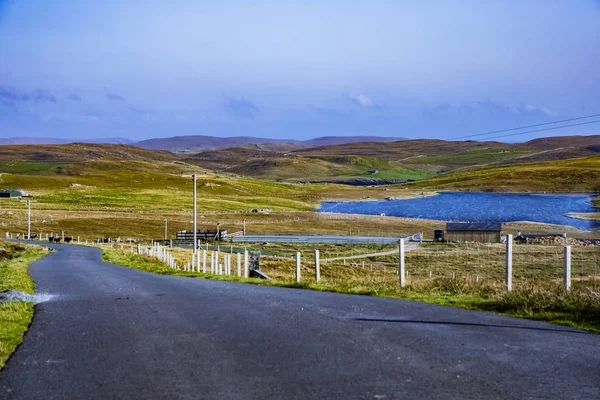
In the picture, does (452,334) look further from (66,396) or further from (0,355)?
(0,355)

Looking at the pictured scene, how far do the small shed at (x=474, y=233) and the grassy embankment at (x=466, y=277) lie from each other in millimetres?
7243

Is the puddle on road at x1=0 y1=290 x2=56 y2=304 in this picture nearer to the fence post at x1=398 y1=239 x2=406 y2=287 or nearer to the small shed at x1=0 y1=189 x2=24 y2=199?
the fence post at x1=398 y1=239 x2=406 y2=287

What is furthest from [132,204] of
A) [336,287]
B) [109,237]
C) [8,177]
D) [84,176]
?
[336,287]

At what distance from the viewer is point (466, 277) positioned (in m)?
20.1

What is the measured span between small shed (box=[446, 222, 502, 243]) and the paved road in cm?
6174

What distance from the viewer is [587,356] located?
8.98 meters

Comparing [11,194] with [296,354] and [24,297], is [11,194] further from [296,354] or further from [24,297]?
[296,354]

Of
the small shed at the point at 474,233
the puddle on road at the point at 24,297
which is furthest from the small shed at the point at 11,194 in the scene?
the puddle on road at the point at 24,297

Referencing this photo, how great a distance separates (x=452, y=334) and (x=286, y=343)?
2.50 metres

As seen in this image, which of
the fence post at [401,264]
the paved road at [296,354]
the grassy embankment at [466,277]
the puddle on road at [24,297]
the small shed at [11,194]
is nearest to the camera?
the paved road at [296,354]

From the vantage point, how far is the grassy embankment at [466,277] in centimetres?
1307

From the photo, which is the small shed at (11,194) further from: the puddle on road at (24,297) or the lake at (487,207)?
the puddle on road at (24,297)

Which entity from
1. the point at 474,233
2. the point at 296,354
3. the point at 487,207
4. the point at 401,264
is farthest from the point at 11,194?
the point at 296,354

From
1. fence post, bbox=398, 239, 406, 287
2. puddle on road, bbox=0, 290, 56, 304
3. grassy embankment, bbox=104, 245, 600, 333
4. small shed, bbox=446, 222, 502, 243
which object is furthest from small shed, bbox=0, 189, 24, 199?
fence post, bbox=398, 239, 406, 287
